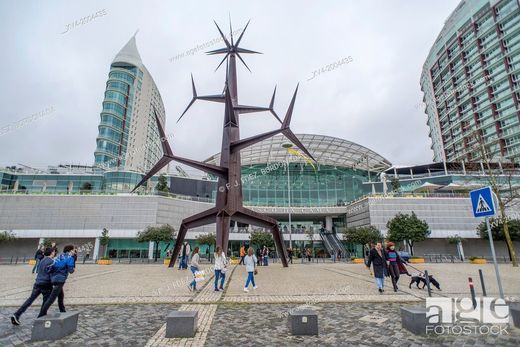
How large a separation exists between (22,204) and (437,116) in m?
99.6

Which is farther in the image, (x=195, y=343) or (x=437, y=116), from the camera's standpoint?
(x=437, y=116)

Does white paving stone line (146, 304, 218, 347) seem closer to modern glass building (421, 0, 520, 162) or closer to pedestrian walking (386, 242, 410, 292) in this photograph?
pedestrian walking (386, 242, 410, 292)

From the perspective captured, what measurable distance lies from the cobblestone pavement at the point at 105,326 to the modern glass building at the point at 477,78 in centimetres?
6095

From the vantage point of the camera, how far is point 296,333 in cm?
501

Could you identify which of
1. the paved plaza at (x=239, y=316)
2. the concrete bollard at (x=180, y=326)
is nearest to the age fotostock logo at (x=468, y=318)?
the paved plaza at (x=239, y=316)

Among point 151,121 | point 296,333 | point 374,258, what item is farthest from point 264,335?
point 151,121

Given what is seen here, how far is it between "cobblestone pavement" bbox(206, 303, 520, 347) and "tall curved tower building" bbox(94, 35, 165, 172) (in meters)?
62.7

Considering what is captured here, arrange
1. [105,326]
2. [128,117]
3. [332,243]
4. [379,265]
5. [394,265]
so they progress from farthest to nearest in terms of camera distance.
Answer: [128,117]
[332,243]
[394,265]
[379,265]
[105,326]

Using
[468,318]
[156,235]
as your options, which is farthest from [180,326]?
[156,235]

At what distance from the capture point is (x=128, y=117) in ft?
246

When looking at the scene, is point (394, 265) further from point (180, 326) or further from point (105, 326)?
point (105, 326)

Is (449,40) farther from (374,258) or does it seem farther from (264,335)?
(264,335)

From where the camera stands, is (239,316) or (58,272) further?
(239,316)

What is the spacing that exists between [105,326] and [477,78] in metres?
89.9
